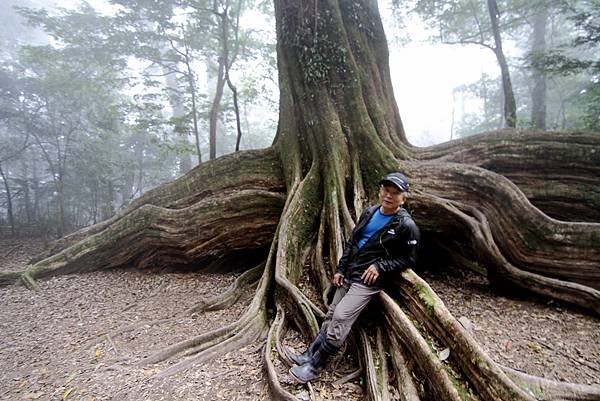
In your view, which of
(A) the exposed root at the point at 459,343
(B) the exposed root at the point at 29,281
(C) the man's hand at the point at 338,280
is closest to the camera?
(A) the exposed root at the point at 459,343

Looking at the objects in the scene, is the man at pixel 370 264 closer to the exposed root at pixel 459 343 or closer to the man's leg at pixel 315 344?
the man's leg at pixel 315 344

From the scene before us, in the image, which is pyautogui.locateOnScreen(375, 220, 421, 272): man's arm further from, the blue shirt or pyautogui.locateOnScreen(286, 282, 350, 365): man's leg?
pyautogui.locateOnScreen(286, 282, 350, 365): man's leg

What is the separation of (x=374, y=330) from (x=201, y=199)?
4229 millimetres

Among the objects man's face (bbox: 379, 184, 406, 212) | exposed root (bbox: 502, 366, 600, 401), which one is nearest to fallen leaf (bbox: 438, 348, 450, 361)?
exposed root (bbox: 502, 366, 600, 401)

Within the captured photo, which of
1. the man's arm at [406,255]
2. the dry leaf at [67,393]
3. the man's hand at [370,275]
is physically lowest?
the dry leaf at [67,393]

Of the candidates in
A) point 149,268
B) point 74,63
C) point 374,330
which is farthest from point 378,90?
point 74,63

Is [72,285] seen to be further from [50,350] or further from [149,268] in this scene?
[50,350]

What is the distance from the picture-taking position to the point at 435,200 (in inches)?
167

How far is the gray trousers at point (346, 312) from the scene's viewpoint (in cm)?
249

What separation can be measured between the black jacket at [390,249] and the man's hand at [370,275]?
43 mm

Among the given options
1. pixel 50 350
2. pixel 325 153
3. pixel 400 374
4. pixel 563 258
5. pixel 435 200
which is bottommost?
pixel 50 350

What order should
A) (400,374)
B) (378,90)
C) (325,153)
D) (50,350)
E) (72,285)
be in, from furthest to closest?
(378,90), (72,285), (325,153), (50,350), (400,374)

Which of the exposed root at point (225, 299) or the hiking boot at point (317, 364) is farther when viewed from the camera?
the exposed root at point (225, 299)

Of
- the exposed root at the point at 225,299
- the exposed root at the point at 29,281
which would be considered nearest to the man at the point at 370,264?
the exposed root at the point at 225,299
